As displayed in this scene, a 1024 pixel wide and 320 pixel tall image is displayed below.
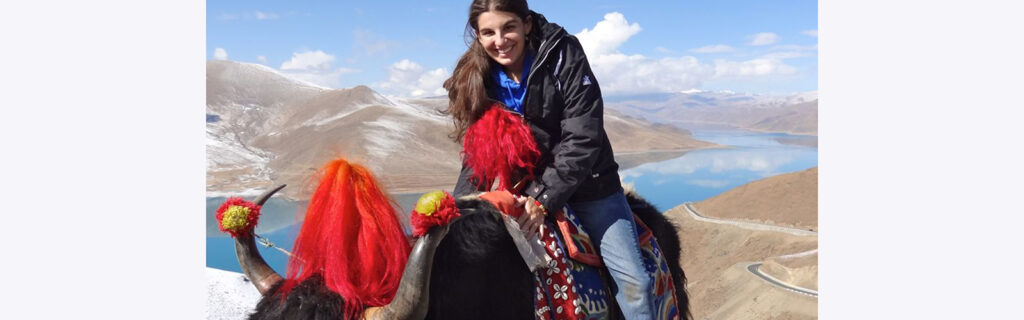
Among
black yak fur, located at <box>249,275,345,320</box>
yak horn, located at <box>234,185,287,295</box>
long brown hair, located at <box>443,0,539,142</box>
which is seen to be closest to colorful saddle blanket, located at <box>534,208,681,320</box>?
long brown hair, located at <box>443,0,539,142</box>

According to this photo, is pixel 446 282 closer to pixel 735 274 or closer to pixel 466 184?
pixel 466 184

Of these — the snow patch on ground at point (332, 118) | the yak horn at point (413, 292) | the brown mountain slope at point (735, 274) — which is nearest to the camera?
the yak horn at point (413, 292)

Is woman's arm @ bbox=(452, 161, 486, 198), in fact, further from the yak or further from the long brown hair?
the yak

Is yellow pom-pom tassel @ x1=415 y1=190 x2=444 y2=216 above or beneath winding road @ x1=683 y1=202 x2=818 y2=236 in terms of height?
above

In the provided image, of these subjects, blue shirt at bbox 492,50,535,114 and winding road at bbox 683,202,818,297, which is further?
winding road at bbox 683,202,818,297

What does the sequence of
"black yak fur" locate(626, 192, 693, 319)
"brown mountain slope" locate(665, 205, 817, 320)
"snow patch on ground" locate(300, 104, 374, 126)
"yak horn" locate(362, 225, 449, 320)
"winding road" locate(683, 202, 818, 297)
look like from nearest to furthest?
"yak horn" locate(362, 225, 449, 320), "black yak fur" locate(626, 192, 693, 319), "brown mountain slope" locate(665, 205, 817, 320), "winding road" locate(683, 202, 818, 297), "snow patch on ground" locate(300, 104, 374, 126)

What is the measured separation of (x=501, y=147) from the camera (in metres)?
2.49

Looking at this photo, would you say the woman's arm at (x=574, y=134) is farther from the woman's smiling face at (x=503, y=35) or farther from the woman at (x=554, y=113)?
the woman's smiling face at (x=503, y=35)

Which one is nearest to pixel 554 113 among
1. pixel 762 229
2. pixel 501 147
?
pixel 501 147

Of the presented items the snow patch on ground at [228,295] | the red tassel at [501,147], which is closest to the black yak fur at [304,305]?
the red tassel at [501,147]

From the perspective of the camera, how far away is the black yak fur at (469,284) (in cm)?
190

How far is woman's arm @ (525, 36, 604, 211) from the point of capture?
2381mm

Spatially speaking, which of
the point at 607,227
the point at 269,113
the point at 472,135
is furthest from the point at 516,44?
the point at 269,113

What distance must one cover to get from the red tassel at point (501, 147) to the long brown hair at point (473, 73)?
6 centimetres
